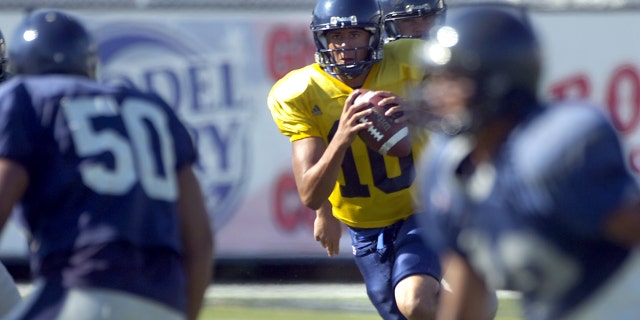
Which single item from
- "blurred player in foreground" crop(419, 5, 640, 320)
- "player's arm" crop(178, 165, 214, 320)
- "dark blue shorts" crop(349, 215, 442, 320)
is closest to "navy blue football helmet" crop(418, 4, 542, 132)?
"blurred player in foreground" crop(419, 5, 640, 320)

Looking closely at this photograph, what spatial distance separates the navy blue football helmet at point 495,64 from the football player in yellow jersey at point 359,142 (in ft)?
7.54

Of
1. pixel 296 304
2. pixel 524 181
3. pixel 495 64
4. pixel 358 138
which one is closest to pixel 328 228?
pixel 358 138

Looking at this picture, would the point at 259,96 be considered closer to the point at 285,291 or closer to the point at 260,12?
the point at 260,12

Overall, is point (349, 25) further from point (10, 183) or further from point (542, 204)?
point (542, 204)

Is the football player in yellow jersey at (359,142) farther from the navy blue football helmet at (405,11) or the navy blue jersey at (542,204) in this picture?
the navy blue jersey at (542,204)

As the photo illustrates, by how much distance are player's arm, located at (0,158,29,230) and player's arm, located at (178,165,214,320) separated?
16.8 inches

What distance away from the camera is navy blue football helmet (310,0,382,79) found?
5477 millimetres

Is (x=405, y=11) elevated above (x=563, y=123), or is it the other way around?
(x=563, y=123)

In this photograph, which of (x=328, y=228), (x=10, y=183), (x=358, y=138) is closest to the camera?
(x=10, y=183)

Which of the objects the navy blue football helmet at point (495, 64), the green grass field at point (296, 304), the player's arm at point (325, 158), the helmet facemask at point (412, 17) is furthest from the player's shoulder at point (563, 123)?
the green grass field at point (296, 304)

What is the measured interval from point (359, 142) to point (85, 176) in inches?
92.7

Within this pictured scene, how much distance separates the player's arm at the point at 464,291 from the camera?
3266mm

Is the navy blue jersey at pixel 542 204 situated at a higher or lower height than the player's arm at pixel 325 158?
higher

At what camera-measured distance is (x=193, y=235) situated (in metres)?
3.49
